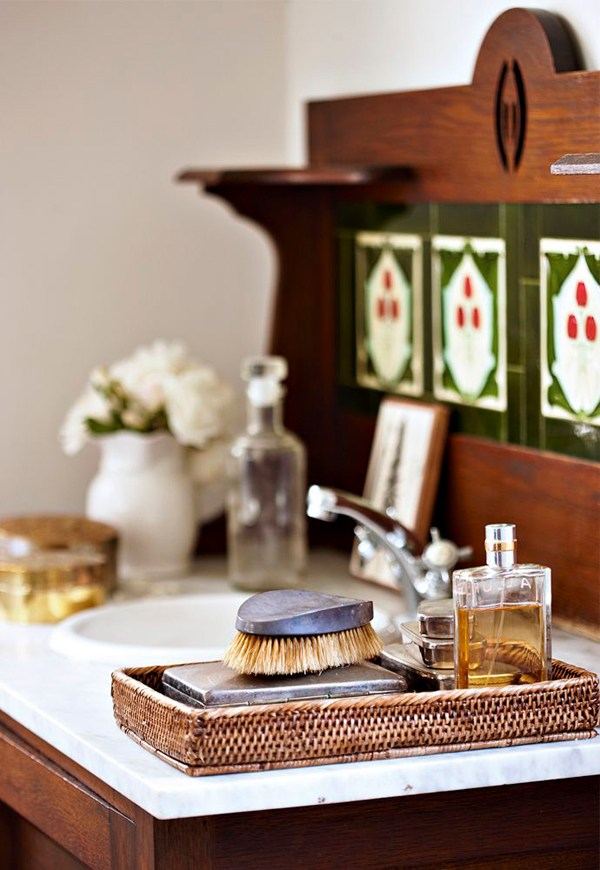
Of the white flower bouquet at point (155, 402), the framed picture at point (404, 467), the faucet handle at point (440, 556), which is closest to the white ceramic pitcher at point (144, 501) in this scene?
the white flower bouquet at point (155, 402)

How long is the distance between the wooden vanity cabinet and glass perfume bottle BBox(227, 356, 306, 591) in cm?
67

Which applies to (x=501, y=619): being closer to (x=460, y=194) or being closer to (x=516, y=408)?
(x=516, y=408)

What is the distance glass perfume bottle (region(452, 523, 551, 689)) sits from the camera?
1.43 meters

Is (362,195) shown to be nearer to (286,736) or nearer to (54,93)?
(54,93)

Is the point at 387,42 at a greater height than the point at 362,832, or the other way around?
the point at 387,42

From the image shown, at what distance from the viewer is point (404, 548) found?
192cm

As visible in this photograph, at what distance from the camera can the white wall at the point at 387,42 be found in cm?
195

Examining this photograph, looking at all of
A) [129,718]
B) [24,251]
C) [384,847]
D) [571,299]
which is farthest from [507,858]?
[24,251]

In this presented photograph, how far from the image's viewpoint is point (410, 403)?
85.4 inches

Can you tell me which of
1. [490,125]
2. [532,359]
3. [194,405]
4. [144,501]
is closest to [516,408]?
[532,359]

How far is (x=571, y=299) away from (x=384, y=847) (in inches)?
27.0

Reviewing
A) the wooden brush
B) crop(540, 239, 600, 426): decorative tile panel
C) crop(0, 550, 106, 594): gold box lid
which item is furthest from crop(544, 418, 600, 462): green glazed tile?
crop(0, 550, 106, 594): gold box lid

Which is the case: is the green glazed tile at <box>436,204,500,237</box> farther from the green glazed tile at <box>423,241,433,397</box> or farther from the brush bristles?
the brush bristles

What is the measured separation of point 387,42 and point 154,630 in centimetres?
90
